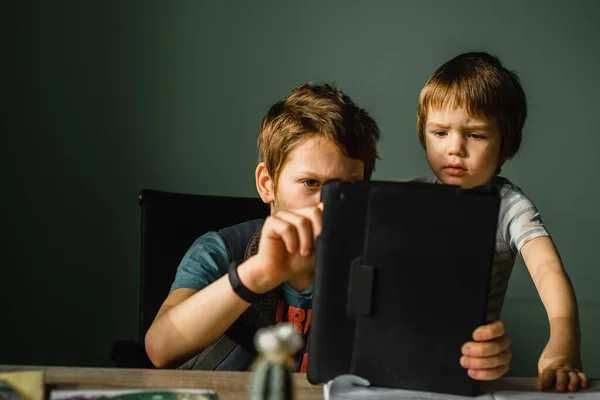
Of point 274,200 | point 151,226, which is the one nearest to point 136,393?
point 274,200

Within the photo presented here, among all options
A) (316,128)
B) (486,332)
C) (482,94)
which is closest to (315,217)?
(486,332)

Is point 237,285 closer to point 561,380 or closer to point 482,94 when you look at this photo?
point 561,380

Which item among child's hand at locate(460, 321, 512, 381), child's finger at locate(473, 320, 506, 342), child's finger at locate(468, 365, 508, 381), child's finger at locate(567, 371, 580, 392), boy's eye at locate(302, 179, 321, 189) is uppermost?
boy's eye at locate(302, 179, 321, 189)

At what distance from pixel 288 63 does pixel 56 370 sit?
1495 mm

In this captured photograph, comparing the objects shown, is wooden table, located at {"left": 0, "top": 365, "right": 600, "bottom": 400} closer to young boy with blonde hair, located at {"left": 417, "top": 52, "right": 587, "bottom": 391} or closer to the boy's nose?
young boy with blonde hair, located at {"left": 417, "top": 52, "right": 587, "bottom": 391}

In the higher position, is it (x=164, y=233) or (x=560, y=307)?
(x=164, y=233)

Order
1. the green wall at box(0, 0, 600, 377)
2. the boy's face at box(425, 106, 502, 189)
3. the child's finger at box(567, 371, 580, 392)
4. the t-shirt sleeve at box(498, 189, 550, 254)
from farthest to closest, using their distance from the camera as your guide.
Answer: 1. the green wall at box(0, 0, 600, 377)
2. the boy's face at box(425, 106, 502, 189)
3. the t-shirt sleeve at box(498, 189, 550, 254)
4. the child's finger at box(567, 371, 580, 392)

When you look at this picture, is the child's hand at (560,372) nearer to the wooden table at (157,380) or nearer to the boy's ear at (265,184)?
the wooden table at (157,380)

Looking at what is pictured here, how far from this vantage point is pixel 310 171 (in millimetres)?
1143

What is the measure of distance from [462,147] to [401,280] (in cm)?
63

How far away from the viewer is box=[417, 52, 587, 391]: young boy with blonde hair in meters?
1.25

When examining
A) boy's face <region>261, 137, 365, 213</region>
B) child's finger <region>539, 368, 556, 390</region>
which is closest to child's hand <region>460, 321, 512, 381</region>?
child's finger <region>539, 368, 556, 390</region>

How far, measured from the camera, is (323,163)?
1151 millimetres

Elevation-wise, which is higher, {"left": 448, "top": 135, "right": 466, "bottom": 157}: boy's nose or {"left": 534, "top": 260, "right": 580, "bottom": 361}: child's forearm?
{"left": 448, "top": 135, "right": 466, "bottom": 157}: boy's nose
